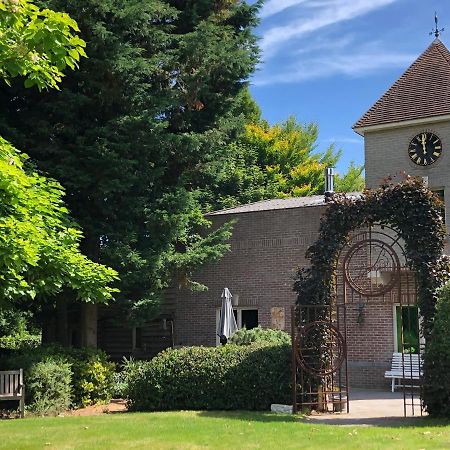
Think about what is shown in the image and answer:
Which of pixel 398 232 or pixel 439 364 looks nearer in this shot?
pixel 439 364

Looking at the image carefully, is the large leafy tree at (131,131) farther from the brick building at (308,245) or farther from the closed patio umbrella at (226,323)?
the brick building at (308,245)

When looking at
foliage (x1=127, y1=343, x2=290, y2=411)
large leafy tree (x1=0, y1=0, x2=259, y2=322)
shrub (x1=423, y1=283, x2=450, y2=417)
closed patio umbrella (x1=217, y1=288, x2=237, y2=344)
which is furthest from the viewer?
closed patio umbrella (x1=217, y1=288, x2=237, y2=344)

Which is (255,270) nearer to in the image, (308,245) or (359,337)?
(308,245)

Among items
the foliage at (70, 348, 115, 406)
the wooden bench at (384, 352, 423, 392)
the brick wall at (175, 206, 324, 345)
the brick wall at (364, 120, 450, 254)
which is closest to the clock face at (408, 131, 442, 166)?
the brick wall at (364, 120, 450, 254)

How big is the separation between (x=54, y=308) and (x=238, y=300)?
214 inches

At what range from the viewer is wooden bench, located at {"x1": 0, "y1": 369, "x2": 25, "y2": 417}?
42.0 ft

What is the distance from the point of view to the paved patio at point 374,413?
10.9m

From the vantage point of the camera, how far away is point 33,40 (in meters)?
7.67

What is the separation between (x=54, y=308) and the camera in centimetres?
1711

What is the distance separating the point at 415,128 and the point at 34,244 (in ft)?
39.1

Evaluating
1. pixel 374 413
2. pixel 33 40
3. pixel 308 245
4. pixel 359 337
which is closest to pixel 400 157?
pixel 308 245

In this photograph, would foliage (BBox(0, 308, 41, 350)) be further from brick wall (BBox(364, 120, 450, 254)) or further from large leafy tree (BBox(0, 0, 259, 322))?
brick wall (BBox(364, 120, 450, 254))

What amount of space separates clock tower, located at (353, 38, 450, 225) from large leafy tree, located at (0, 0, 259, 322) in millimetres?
4652

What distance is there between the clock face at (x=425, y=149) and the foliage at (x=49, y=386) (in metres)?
11.0
